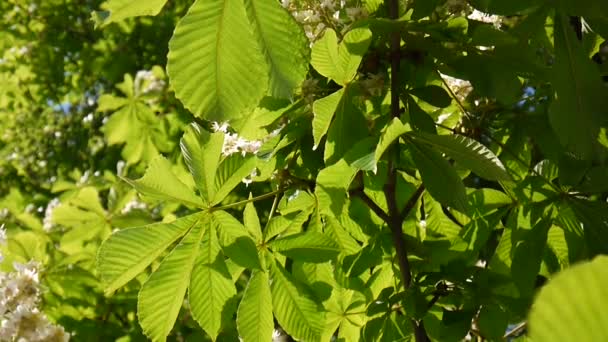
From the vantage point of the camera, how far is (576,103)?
0.78 meters

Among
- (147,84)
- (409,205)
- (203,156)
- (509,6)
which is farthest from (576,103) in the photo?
(147,84)

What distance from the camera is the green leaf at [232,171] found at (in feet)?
3.00

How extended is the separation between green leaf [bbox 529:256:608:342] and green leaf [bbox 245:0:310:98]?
51cm

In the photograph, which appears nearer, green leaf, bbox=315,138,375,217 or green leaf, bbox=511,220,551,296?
green leaf, bbox=315,138,375,217

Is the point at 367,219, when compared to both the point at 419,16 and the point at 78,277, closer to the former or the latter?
the point at 419,16

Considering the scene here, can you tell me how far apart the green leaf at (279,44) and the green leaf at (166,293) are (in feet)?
0.96

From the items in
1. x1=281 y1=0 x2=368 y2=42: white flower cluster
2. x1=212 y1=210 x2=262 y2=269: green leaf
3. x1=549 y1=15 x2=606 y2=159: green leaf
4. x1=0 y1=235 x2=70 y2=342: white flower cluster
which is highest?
x1=281 y1=0 x2=368 y2=42: white flower cluster

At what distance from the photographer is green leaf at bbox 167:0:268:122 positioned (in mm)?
584

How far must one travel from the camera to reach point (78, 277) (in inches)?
79.0

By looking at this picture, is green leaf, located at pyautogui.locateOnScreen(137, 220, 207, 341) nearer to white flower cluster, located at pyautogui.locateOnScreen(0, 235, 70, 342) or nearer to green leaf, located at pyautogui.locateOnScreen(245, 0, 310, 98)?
green leaf, located at pyautogui.locateOnScreen(245, 0, 310, 98)

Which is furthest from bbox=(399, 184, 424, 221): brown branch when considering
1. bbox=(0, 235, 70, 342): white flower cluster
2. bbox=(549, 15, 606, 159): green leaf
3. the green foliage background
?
bbox=(0, 235, 70, 342): white flower cluster

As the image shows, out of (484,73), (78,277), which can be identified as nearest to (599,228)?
(484,73)

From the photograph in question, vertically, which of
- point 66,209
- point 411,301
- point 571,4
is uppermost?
point 571,4

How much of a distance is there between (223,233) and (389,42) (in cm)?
32
